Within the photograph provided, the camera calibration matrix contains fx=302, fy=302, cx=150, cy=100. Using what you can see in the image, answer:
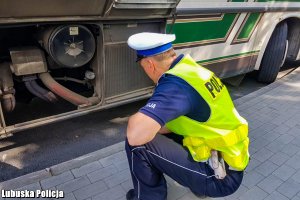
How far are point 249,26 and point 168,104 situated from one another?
290cm

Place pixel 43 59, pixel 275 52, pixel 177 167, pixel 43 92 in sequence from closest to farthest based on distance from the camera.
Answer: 1. pixel 177 167
2. pixel 43 59
3. pixel 43 92
4. pixel 275 52

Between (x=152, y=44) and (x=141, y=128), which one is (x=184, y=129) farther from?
(x=152, y=44)

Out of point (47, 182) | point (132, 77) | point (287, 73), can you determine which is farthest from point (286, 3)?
point (47, 182)

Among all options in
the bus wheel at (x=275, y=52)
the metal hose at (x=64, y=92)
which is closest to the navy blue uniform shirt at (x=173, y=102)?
the metal hose at (x=64, y=92)

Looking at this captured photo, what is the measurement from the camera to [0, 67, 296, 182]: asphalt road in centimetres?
271

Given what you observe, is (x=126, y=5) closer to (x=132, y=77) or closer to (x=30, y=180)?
(x=132, y=77)

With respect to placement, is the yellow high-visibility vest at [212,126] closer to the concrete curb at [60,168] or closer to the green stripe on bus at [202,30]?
the concrete curb at [60,168]

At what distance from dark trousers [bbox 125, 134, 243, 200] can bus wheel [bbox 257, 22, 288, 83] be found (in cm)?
330

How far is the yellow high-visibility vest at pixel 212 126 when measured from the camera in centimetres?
170

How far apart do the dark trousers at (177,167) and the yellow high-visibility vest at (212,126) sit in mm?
66

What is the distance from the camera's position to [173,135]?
2.14m

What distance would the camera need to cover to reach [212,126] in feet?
5.73

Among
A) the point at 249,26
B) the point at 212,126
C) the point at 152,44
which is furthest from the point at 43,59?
the point at 249,26

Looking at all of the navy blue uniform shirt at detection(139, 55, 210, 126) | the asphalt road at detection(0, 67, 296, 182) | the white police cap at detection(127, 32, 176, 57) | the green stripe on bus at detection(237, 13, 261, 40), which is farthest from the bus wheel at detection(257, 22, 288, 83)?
the navy blue uniform shirt at detection(139, 55, 210, 126)
